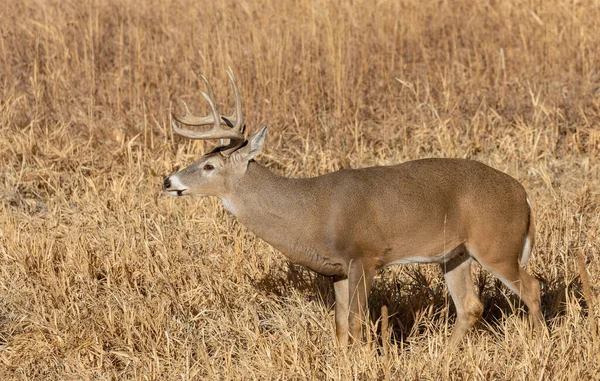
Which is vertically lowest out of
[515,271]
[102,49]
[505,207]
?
[102,49]

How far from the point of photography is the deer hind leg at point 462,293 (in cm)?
565

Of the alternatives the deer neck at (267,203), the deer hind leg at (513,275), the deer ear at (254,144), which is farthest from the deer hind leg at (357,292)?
the deer ear at (254,144)

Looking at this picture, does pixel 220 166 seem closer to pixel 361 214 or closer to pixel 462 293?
pixel 361 214

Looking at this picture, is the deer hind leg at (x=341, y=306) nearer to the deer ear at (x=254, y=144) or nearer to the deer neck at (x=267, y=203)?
the deer neck at (x=267, y=203)

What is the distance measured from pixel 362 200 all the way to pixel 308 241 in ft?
1.30

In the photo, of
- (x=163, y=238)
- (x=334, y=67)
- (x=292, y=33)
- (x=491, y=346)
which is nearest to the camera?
(x=491, y=346)

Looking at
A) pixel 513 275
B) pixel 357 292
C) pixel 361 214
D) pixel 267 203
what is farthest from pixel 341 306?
pixel 513 275

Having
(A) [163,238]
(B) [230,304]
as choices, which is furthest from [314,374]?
(A) [163,238]

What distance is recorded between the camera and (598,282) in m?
5.82

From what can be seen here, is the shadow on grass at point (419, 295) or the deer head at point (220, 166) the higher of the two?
the deer head at point (220, 166)

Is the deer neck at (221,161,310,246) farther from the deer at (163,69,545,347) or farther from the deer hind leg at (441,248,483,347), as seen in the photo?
the deer hind leg at (441,248,483,347)

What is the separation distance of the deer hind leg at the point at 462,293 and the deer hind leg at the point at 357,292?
0.74 metres

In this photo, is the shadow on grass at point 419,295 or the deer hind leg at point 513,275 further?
the shadow on grass at point 419,295

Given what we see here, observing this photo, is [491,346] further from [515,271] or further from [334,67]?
[334,67]
